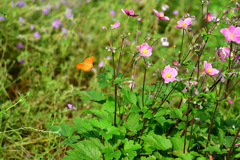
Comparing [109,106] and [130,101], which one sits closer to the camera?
[130,101]

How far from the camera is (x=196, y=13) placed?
5.07 meters

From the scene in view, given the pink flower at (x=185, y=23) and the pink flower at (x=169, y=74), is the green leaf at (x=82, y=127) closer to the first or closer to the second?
the pink flower at (x=169, y=74)

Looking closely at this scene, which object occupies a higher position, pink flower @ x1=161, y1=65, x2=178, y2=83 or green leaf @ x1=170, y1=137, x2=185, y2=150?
pink flower @ x1=161, y1=65, x2=178, y2=83

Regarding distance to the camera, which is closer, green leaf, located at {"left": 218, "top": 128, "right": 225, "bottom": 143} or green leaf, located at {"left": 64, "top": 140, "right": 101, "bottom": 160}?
green leaf, located at {"left": 64, "top": 140, "right": 101, "bottom": 160}

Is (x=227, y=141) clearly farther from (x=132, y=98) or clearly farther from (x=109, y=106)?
(x=109, y=106)

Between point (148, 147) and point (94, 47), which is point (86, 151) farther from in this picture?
point (94, 47)

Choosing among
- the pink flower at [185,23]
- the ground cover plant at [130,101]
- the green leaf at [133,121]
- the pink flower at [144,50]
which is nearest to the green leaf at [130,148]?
the ground cover plant at [130,101]

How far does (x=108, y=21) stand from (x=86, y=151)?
9.67 feet

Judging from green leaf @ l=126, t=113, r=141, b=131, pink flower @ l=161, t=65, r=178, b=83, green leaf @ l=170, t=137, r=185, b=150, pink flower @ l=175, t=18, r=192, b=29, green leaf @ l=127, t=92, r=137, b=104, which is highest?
pink flower @ l=175, t=18, r=192, b=29

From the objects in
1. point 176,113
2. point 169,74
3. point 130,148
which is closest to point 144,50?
point 169,74

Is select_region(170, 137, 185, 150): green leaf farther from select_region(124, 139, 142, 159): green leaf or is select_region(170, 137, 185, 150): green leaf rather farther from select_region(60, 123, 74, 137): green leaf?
select_region(60, 123, 74, 137): green leaf

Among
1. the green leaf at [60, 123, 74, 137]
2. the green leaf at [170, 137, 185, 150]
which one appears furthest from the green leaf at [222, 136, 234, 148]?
the green leaf at [60, 123, 74, 137]

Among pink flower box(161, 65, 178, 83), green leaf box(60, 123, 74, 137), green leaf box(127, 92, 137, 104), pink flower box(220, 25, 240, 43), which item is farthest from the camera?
green leaf box(60, 123, 74, 137)

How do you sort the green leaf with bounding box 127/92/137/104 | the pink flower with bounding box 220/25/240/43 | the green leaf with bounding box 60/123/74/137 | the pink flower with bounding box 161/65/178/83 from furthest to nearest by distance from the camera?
the green leaf with bounding box 60/123/74/137, the green leaf with bounding box 127/92/137/104, the pink flower with bounding box 161/65/178/83, the pink flower with bounding box 220/25/240/43
